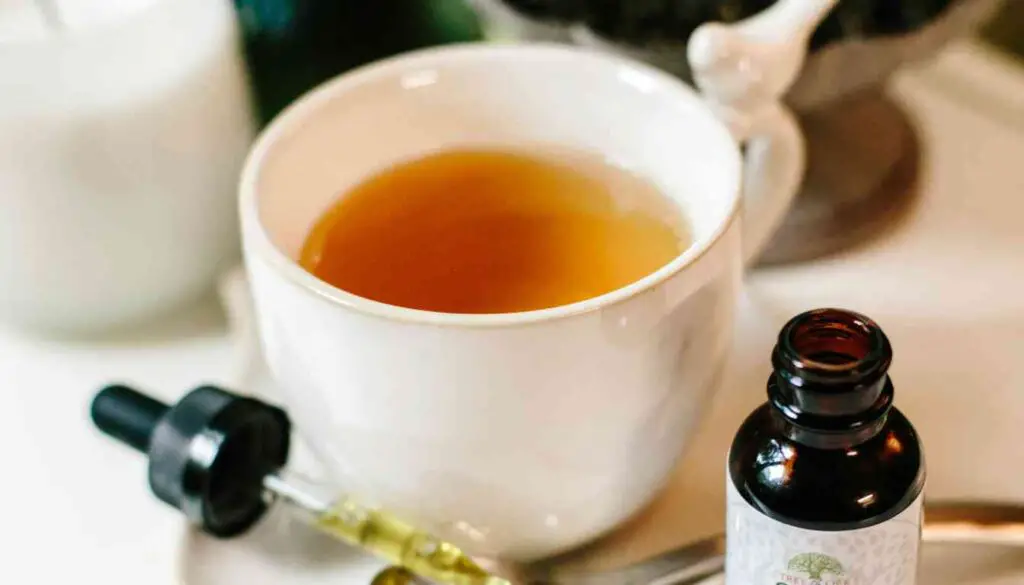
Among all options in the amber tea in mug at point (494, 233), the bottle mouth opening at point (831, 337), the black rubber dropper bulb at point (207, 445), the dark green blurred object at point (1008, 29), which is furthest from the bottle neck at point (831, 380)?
the dark green blurred object at point (1008, 29)

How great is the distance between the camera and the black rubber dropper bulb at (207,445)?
425 millimetres

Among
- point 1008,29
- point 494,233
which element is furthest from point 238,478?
point 1008,29

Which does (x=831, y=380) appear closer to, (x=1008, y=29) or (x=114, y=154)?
(x=114, y=154)

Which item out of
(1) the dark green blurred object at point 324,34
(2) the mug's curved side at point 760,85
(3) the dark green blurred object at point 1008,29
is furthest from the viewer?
(3) the dark green blurred object at point 1008,29

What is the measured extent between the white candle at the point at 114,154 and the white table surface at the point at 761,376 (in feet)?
0.10

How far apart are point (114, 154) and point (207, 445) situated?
0.16 metres

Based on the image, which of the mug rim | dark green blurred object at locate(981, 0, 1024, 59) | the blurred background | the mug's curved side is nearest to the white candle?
the blurred background

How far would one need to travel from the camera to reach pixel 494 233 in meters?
0.48

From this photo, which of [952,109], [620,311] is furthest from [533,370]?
[952,109]

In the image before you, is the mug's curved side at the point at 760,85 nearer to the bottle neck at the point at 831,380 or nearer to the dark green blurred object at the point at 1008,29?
the bottle neck at the point at 831,380

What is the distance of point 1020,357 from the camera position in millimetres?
488

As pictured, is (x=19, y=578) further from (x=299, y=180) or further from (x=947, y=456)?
(x=947, y=456)

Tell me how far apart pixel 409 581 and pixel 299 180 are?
6.4 inches

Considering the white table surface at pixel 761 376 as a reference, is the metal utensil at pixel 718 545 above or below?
above
